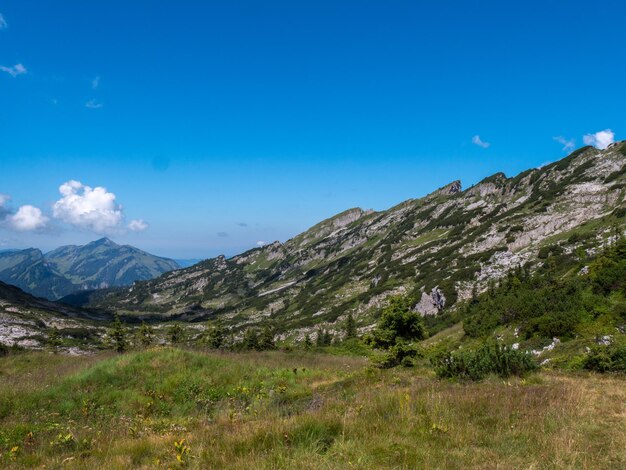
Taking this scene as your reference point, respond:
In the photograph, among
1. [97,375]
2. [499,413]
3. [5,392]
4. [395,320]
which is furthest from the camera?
[395,320]

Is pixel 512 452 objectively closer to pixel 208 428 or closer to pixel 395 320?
pixel 208 428

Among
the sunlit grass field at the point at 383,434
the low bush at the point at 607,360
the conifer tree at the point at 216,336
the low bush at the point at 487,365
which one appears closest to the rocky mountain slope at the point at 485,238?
the conifer tree at the point at 216,336

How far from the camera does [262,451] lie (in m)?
5.96

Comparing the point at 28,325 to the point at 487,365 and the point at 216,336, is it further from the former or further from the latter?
the point at 487,365

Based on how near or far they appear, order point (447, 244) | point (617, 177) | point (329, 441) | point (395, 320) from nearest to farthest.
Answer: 1. point (329, 441)
2. point (395, 320)
3. point (617, 177)
4. point (447, 244)

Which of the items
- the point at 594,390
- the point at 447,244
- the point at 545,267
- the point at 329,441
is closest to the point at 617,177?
the point at 447,244

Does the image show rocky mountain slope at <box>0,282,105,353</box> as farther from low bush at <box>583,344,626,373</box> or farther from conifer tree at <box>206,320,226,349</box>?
low bush at <box>583,344,626,373</box>

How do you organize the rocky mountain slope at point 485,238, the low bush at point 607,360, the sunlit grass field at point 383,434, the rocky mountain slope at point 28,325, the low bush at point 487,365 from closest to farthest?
the sunlit grass field at point 383,434 → the low bush at point 487,365 → the low bush at point 607,360 → the rocky mountain slope at point 485,238 → the rocky mountain slope at point 28,325

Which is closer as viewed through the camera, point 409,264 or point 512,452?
point 512,452

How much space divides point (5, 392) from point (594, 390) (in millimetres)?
18880

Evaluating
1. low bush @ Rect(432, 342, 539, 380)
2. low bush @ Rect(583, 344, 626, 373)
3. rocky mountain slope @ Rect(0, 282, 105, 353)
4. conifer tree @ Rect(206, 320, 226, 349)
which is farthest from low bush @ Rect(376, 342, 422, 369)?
rocky mountain slope @ Rect(0, 282, 105, 353)

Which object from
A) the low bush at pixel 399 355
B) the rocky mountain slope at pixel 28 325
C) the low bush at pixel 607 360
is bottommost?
the rocky mountain slope at pixel 28 325

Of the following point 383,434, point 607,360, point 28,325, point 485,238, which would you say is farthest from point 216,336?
point 28,325

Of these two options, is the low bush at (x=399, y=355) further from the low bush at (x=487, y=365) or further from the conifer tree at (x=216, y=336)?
the conifer tree at (x=216, y=336)
